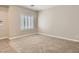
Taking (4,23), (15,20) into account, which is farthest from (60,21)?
(4,23)

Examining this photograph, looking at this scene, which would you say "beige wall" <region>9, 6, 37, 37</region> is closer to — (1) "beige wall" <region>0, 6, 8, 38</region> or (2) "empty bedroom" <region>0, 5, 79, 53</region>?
(2) "empty bedroom" <region>0, 5, 79, 53</region>

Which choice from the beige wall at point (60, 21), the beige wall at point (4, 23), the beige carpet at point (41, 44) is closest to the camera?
the beige wall at point (4, 23)

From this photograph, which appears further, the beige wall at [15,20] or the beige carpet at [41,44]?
the beige carpet at [41,44]

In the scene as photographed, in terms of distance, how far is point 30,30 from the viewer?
199 cm

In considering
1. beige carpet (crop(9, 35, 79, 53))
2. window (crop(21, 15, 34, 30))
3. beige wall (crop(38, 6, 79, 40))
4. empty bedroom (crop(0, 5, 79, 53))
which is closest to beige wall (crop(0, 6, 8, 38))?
empty bedroom (crop(0, 5, 79, 53))

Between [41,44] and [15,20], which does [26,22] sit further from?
[41,44]

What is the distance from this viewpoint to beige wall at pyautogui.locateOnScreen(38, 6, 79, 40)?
2290 millimetres

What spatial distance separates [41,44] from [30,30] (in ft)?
1.89

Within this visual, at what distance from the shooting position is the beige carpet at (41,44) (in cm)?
195

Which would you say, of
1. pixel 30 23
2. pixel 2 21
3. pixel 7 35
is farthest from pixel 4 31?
pixel 30 23

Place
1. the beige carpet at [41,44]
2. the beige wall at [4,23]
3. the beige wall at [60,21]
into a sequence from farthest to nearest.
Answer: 1. the beige wall at [60,21]
2. the beige carpet at [41,44]
3. the beige wall at [4,23]

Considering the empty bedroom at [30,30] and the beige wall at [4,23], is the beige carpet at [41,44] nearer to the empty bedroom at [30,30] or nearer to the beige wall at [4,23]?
the empty bedroom at [30,30]

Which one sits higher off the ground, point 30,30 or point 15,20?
point 15,20

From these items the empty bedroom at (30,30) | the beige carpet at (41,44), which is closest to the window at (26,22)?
the empty bedroom at (30,30)
